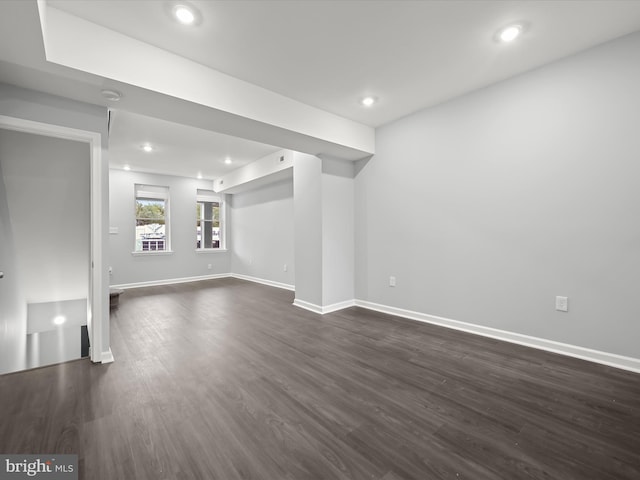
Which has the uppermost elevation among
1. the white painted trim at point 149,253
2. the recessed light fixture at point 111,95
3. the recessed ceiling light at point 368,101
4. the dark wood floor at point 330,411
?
the recessed ceiling light at point 368,101

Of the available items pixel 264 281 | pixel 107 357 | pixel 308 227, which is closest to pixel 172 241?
pixel 264 281

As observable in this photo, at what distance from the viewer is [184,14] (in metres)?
1.99

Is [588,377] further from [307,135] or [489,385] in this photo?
[307,135]

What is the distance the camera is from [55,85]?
2.22 metres

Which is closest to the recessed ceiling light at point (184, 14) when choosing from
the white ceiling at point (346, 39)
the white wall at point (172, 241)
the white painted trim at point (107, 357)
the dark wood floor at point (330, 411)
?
the white ceiling at point (346, 39)

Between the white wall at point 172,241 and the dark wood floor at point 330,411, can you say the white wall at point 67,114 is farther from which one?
the white wall at point 172,241

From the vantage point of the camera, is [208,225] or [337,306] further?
[208,225]

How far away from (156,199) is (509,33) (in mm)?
7488

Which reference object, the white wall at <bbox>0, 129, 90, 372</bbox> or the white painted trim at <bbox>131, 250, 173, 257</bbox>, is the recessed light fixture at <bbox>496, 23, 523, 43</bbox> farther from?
the white painted trim at <bbox>131, 250, 173, 257</bbox>

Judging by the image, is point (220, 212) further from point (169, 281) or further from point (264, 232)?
point (169, 281)

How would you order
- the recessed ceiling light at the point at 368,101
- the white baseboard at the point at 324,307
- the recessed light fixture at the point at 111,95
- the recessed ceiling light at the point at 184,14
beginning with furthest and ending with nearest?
the white baseboard at the point at 324,307 → the recessed ceiling light at the point at 368,101 → the recessed light fixture at the point at 111,95 → the recessed ceiling light at the point at 184,14

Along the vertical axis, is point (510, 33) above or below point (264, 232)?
above

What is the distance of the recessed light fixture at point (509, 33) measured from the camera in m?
2.16

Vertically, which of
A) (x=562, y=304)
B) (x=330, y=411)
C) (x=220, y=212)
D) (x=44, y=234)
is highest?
(x=220, y=212)
